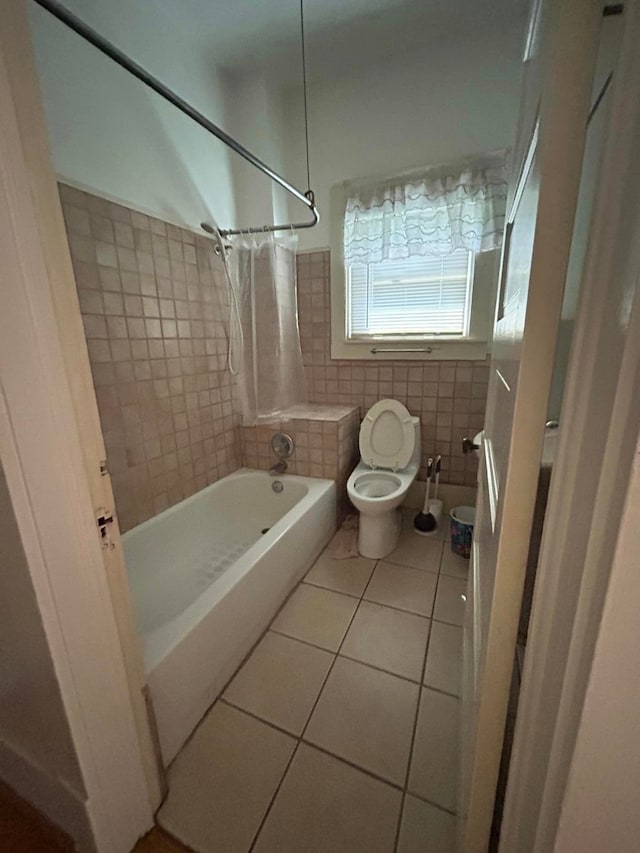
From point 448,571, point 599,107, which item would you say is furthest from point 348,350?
point 599,107

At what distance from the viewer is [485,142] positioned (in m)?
1.83

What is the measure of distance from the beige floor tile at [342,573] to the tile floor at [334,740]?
0.26 feet

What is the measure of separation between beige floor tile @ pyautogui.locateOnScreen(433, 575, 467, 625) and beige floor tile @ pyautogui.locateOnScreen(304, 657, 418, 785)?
1.26 ft

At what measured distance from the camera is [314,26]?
1.69 m

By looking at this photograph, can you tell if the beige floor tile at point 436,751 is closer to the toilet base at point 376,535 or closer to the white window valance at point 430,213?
the toilet base at point 376,535

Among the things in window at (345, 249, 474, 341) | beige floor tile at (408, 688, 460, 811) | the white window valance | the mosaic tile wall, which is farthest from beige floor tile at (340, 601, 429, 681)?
the white window valance

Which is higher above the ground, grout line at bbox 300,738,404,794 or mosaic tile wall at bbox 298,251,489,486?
mosaic tile wall at bbox 298,251,489,486

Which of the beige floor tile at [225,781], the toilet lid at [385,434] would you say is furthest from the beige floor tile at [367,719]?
the toilet lid at [385,434]

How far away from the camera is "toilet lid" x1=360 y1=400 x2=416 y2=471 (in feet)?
6.97

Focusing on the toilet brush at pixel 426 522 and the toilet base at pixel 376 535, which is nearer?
the toilet base at pixel 376 535

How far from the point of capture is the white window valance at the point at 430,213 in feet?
Result: 5.97

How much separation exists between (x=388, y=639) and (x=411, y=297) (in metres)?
1.91

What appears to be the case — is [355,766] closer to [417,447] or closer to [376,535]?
[376,535]

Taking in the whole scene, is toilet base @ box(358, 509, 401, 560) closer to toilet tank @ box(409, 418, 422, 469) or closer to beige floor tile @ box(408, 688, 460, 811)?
toilet tank @ box(409, 418, 422, 469)
